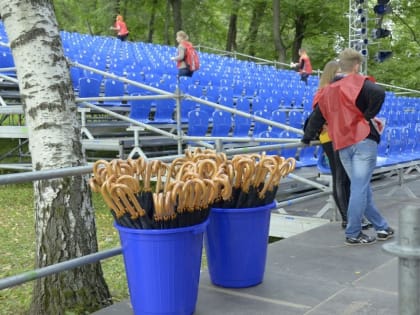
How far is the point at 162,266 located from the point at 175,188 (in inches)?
20.2

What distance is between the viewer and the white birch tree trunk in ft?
14.4

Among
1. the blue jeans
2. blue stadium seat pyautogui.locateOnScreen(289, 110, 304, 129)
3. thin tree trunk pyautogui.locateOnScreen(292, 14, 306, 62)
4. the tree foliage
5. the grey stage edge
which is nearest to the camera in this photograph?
the grey stage edge

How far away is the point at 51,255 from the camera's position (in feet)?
14.6

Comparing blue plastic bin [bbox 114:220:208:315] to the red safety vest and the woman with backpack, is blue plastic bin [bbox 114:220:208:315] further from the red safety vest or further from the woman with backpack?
the woman with backpack

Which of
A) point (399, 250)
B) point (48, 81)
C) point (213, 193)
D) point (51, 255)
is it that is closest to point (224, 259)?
point (213, 193)

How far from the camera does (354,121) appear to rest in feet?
18.0

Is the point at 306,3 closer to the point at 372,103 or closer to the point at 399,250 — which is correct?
the point at 372,103

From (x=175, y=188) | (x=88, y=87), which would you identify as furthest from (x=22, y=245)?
(x=175, y=188)

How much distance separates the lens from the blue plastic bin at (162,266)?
3.62 meters

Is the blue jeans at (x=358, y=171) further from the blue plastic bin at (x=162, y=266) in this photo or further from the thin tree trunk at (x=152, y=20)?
the thin tree trunk at (x=152, y=20)

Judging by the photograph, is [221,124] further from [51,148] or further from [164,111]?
[51,148]

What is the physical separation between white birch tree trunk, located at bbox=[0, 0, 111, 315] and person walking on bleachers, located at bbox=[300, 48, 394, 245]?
8.01 feet

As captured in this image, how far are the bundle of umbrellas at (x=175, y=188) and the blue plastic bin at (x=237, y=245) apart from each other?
0.31 feet

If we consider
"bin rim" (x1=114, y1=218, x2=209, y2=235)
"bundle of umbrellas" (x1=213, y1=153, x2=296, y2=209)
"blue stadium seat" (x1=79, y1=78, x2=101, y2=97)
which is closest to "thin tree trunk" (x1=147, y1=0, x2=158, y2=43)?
"blue stadium seat" (x1=79, y1=78, x2=101, y2=97)
